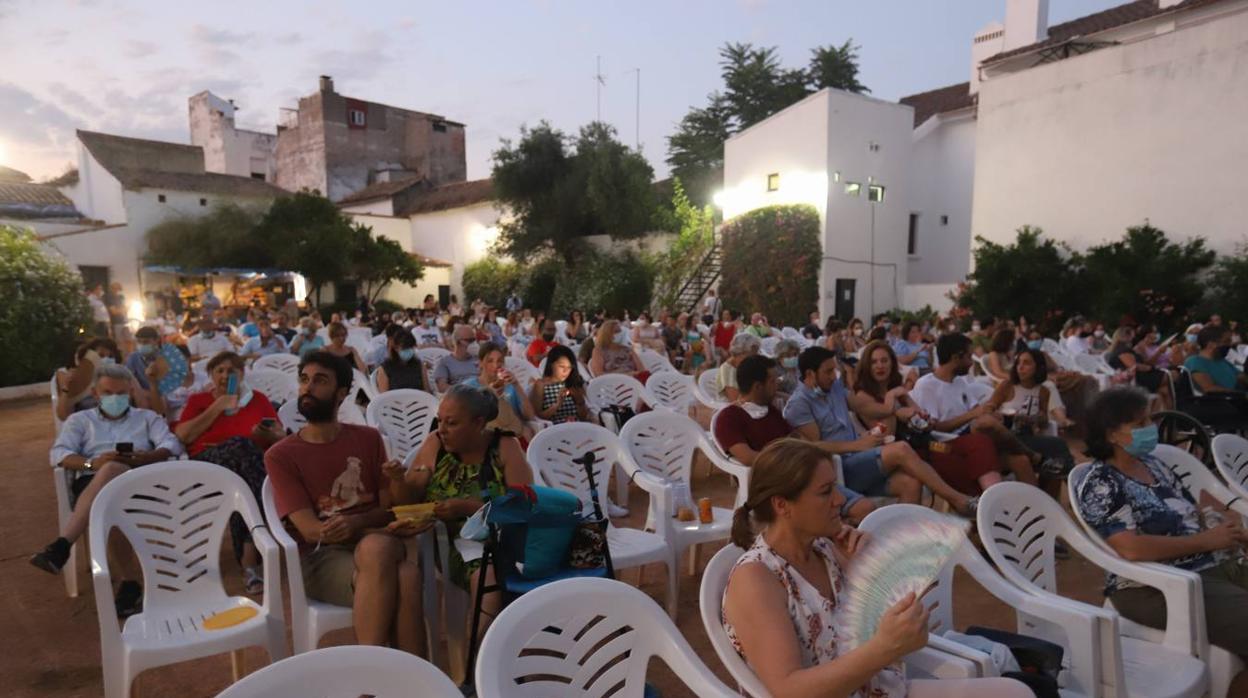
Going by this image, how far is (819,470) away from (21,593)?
4.12m

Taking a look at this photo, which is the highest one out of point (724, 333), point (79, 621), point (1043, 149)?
point (1043, 149)

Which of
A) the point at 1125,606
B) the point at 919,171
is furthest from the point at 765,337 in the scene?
the point at 919,171

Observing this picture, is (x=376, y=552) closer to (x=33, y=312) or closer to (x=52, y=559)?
(x=52, y=559)

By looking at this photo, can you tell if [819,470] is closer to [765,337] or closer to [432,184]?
[765,337]

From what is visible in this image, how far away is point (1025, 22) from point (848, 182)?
6704 mm

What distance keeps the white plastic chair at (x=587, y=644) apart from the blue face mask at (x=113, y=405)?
3.15 m

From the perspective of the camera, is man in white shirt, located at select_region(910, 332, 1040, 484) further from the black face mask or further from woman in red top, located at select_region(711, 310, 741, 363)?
woman in red top, located at select_region(711, 310, 741, 363)

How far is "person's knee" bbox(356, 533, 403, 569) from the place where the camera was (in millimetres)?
2484

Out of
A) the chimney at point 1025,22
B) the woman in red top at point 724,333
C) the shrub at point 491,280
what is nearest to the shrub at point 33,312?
the woman in red top at point 724,333

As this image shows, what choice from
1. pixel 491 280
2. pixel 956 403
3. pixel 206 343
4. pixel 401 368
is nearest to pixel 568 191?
pixel 491 280

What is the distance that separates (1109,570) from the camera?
2.62 metres

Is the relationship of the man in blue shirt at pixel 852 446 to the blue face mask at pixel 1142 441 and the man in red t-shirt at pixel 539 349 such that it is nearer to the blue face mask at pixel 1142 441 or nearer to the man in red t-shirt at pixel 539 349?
the blue face mask at pixel 1142 441

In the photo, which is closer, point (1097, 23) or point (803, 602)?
point (803, 602)

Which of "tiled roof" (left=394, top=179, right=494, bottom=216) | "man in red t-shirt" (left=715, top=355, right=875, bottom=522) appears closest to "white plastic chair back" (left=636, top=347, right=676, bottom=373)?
"man in red t-shirt" (left=715, top=355, right=875, bottom=522)
